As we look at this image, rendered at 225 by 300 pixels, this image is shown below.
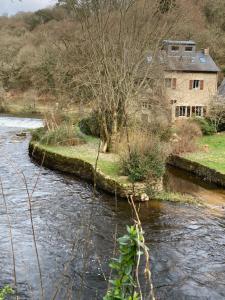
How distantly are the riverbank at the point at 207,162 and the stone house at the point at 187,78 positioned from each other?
10614mm

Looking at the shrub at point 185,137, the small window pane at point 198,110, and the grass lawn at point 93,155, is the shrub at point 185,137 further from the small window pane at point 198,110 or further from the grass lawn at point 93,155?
the small window pane at point 198,110

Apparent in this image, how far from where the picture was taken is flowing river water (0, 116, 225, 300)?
10453 millimetres

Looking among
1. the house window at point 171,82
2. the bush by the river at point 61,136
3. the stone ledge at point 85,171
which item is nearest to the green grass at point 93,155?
the stone ledge at point 85,171

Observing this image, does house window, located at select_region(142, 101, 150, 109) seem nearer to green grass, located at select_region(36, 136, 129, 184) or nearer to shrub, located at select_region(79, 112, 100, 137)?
shrub, located at select_region(79, 112, 100, 137)

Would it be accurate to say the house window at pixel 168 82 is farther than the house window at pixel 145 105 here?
Yes

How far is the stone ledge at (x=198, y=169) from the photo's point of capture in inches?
853

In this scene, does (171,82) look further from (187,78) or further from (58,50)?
(58,50)

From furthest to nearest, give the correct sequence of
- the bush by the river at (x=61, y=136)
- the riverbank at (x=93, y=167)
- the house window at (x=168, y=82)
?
the house window at (x=168, y=82)
the bush by the river at (x=61, y=136)
the riverbank at (x=93, y=167)

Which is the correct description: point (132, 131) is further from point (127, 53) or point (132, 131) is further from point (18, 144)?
point (18, 144)

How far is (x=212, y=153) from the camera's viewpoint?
26.4 meters

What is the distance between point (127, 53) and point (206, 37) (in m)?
33.4

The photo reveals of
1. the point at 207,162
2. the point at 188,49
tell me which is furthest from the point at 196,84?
the point at 207,162

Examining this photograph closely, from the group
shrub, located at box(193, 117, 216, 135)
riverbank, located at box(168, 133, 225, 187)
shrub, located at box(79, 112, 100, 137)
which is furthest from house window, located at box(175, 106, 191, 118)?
shrub, located at box(79, 112, 100, 137)

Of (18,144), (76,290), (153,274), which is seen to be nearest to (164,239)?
(153,274)
